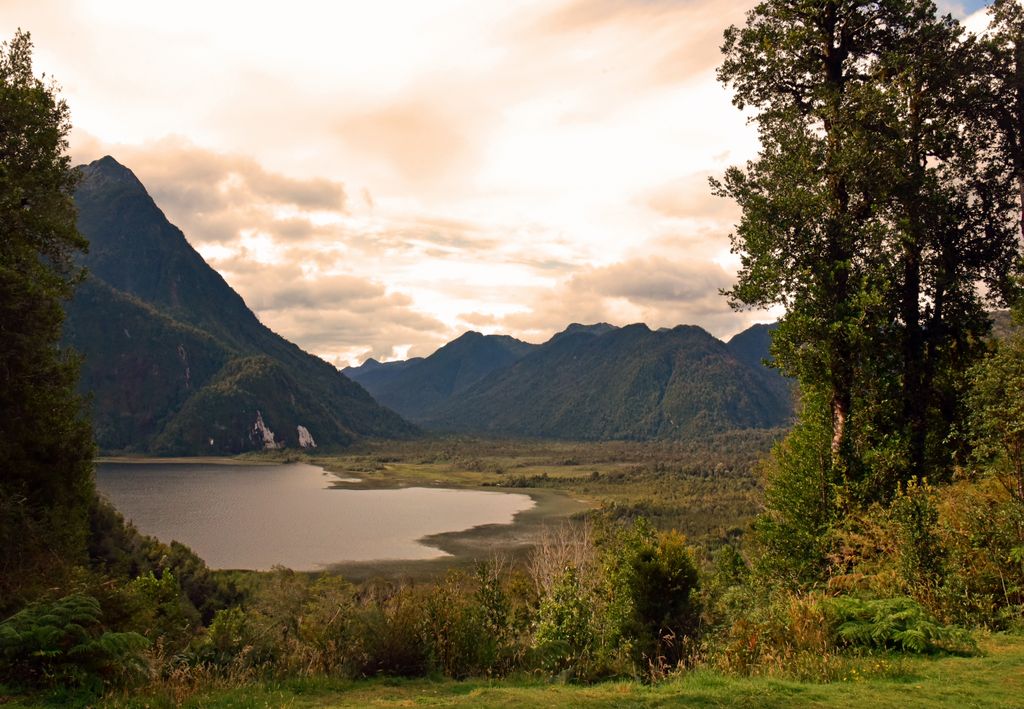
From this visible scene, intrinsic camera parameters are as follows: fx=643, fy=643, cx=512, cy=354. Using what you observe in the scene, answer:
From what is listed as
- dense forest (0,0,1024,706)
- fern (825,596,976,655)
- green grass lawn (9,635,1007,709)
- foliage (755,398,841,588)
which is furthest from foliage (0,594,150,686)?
foliage (755,398,841,588)

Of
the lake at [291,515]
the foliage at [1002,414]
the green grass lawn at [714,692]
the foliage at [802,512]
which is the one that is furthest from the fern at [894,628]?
the lake at [291,515]

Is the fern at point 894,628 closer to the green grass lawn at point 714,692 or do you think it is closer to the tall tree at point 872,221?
the green grass lawn at point 714,692

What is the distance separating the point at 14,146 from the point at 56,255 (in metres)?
2.83

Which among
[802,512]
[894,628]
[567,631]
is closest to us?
[894,628]

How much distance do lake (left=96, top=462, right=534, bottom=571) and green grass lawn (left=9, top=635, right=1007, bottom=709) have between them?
65915 mm

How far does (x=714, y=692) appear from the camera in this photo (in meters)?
8.15

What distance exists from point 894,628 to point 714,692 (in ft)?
13.0

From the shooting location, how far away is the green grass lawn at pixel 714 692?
769 centimetres

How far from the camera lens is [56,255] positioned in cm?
1733

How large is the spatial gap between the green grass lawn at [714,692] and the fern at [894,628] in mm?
344

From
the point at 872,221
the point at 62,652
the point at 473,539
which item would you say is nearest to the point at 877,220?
the point at 872,221

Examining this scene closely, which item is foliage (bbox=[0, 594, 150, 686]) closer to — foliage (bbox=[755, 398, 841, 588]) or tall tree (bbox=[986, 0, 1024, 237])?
foliage (bbox=[755, 398, 841, 588])

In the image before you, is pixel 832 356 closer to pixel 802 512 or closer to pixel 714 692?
pixel 802 512

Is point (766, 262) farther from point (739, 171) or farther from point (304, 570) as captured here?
point (304, 570)
